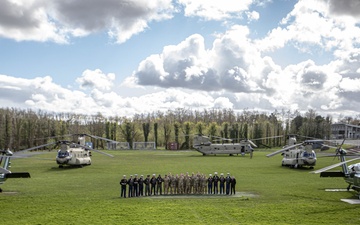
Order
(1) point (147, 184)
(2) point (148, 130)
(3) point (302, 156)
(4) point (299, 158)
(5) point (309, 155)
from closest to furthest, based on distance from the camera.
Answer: (1) point (147, 184) → (5) point (309, 155) → (3) point (302, 156) → (4) point (299, 158) → (2) point (148, 130)

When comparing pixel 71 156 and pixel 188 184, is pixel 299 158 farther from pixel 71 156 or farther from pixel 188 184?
pixel 71 156

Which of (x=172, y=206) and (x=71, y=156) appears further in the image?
(x=71, y=156)

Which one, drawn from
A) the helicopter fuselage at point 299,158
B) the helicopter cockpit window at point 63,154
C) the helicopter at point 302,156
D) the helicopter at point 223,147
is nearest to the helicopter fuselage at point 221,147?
the helicopter at point 223,147

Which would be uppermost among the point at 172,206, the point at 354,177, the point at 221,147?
the point at 354,177

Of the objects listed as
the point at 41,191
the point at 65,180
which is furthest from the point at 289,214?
the point at 65,180

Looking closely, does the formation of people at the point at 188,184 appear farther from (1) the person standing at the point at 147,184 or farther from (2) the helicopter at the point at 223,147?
(2) the helicopter at the point at 223,147

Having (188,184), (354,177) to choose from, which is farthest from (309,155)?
(188,184)

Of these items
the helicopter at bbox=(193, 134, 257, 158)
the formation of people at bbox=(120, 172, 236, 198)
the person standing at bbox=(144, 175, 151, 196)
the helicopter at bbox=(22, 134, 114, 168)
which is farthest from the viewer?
the helicopter at bbox=(193, 134, 257, 158)

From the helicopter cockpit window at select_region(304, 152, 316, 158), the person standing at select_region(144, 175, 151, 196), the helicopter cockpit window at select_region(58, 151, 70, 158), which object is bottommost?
the person standing at select_region(144, 175, 151, 196)

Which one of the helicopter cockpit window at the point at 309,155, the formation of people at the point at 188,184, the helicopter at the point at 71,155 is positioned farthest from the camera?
the helicopter at the point at 71,155

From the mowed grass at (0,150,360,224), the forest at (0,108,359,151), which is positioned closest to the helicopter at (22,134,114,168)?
the mowed grass at (0,150,360,224)

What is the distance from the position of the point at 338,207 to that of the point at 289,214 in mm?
3496

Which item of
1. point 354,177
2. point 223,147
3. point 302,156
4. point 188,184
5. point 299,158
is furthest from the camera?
point 223,147

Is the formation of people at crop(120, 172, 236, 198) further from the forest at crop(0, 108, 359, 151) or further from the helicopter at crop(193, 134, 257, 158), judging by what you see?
the forest at crop(0, 108, 359, 151)
